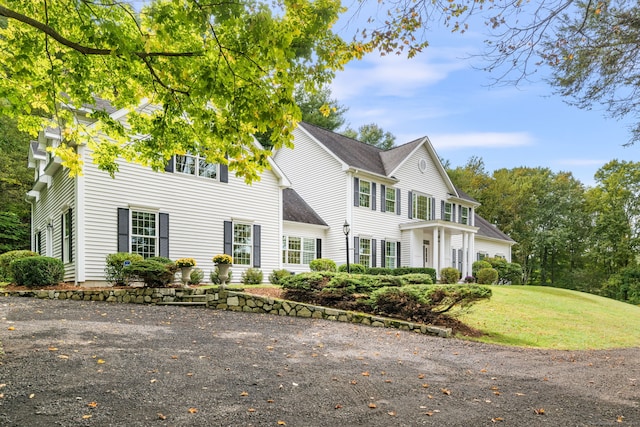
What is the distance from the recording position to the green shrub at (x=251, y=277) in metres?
15.3

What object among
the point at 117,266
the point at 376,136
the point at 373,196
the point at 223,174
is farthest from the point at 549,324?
the point at 376,136

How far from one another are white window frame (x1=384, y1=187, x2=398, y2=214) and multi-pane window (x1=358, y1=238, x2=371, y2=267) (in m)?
2.45

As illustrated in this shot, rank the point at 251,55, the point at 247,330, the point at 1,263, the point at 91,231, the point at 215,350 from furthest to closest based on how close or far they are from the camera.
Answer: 1. the point at 1,263
2. the point at 91,231
3. the point at 247,330
4. the point at 215,350
5. the point at 251,55

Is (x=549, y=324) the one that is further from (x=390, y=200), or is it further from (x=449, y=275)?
(x=390, y=200)

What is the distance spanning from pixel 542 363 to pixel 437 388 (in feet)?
10.7

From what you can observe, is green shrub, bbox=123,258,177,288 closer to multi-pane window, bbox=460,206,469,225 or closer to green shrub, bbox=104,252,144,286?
green shrub, bbox=104,252,144,286

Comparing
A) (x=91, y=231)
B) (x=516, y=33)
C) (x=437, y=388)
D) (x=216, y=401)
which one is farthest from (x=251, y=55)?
(x=91, y=231)

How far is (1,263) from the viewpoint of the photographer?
15.5 m

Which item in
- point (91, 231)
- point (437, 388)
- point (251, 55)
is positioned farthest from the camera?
point (91, 231)

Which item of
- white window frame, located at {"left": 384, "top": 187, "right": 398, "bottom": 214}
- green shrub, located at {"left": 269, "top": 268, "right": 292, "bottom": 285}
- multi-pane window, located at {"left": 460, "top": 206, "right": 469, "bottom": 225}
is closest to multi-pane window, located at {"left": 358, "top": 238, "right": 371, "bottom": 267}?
white window frame, located at {"left": 384, "top": 187, "right": 398, "bottom": 214}

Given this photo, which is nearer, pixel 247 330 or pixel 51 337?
pixel 51 337

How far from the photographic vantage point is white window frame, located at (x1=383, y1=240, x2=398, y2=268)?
22272 millimetres

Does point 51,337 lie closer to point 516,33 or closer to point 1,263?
point 516,33

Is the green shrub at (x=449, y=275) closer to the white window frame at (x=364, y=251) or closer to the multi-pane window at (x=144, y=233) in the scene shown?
the white window frame at (x=364, y=251)
